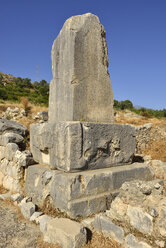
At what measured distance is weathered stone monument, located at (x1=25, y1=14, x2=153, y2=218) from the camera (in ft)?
8.63

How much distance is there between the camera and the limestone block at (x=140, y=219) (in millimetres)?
1931

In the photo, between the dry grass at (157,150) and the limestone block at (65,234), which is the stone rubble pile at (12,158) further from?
the dry grass at (157,150)

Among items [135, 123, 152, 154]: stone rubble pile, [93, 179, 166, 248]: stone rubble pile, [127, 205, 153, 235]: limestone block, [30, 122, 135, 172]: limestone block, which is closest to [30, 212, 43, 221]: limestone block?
[30, 122, 135, 172]: limestone block

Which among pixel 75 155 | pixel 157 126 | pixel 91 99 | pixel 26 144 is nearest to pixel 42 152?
pixel 75 155

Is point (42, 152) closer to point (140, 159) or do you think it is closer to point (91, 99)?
point (91, 99)

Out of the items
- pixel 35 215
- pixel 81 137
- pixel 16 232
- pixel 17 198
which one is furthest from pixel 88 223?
pixel 17 198

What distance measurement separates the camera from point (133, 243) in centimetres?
188

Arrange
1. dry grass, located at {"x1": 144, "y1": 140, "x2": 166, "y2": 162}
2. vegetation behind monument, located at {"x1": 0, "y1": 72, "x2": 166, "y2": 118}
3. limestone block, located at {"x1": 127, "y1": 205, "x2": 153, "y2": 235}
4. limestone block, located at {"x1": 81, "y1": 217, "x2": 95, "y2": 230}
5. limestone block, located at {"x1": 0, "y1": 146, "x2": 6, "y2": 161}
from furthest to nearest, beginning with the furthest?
vegetation behind monument, located at {"x1": 0, "y1": 72, "x2": 166, "y2": 118} < dry grass, located at {"x1": 144, "y1": 140, "x2": 166, "y2": 162} < limestone block, located at {"x1": 0, "y1": 146, "x2": 6, "y2": 161} < limestone block, located at {"x1": 81, "y1": 217, "x2": 95, "y2": 230} < limestone block, located at {"x1": 127, "y1": 205, "x2": 153, "y2": 235}

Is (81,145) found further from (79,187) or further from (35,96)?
(35,96)

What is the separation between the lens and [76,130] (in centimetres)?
267

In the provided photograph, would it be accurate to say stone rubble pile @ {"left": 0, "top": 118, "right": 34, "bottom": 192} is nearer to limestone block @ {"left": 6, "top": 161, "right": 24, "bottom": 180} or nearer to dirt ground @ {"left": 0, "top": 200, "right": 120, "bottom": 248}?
limestone block @ {"left": 6, "top": 161, "right": 24, "bottom": 180}

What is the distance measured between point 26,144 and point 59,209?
9.20 feet

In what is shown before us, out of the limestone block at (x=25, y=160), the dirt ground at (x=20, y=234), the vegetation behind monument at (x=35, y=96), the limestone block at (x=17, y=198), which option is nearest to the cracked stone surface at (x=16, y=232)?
the dirt ground at (x=20, y=234)

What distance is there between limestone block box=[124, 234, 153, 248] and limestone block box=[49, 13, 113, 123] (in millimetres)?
1656
